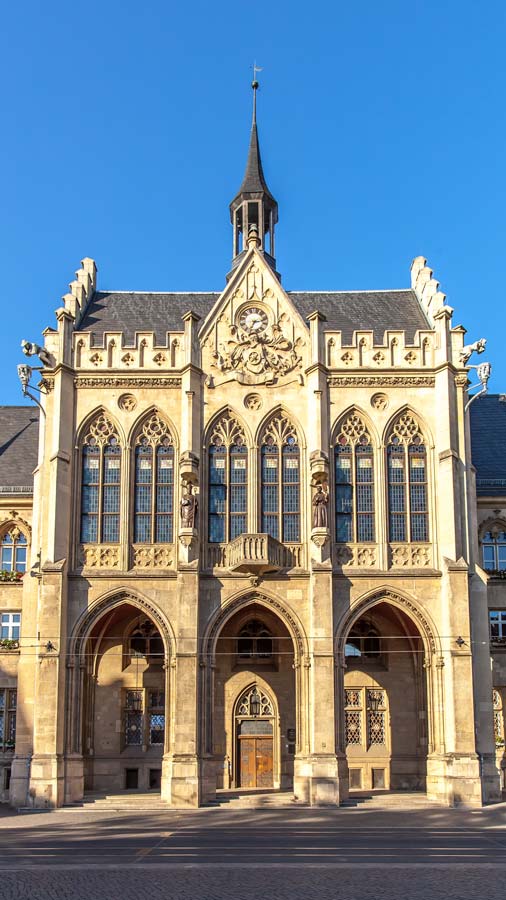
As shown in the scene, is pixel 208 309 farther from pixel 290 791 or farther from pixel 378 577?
pixel 290 791

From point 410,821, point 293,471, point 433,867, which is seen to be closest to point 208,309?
point 293,471

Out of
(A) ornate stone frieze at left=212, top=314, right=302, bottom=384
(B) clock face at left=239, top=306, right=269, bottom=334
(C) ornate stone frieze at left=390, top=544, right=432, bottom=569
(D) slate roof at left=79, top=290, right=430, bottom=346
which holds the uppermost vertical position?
(D) slate roof at left=79, top=290, right=430, bottom=346

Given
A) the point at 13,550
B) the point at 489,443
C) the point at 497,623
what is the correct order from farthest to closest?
the point at 489,443 < the point at 13,550 < the point at 497,623

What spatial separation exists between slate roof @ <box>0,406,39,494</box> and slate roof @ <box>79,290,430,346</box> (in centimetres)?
633

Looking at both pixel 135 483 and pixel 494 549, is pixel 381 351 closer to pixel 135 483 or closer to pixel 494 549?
pixel 494 549

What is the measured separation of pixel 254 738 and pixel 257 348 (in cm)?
1477

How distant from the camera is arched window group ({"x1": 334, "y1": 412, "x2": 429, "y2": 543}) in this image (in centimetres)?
3881

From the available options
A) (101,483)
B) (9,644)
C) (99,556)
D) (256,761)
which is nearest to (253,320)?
(101,483)

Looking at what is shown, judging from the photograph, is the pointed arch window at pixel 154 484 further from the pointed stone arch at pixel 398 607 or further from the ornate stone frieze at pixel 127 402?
the pointed stone arch at pixel 398 607

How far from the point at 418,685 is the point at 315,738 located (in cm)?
594

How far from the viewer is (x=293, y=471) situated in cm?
3944

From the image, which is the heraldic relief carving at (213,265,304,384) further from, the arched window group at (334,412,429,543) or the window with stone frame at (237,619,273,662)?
the window with stone frame at (237,619,273,662)

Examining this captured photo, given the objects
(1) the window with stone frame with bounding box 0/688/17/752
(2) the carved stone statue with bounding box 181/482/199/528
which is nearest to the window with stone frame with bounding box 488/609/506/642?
(2) the carved stone statue with bounding box 181/482/199/528

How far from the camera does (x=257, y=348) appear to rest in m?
40.3
